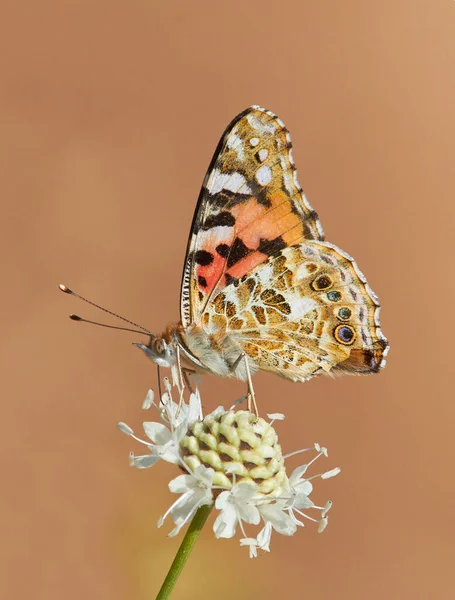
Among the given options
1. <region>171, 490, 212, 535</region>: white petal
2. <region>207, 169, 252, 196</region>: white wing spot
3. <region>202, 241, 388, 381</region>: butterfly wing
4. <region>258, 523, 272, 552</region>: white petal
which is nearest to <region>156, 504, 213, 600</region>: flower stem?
<region>171, 490, 212, 535</region>: white petal

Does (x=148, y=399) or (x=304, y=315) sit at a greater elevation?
(x=304, y=315)

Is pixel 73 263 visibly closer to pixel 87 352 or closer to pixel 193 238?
pixel 87 352

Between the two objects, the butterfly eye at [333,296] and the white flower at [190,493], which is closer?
the white flower at [190,493]

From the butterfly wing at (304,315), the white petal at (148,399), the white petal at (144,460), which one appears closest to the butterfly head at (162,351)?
the butterfly wing at (304,315)

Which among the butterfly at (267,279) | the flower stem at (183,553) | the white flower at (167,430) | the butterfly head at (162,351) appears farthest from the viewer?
the butterfly at (267,279)

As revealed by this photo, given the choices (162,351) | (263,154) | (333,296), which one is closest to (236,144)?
(263,154)

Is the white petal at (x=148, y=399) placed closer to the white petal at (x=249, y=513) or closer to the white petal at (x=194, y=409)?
the white petal at (x=194, y=409)

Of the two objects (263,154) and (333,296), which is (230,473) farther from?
(263,154)
